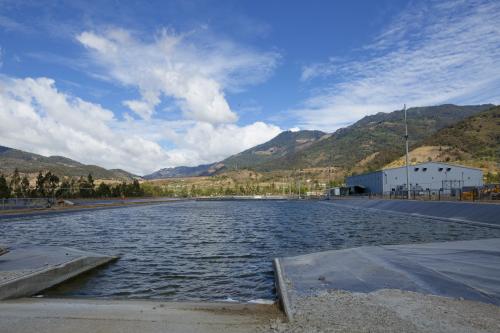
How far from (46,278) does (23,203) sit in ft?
171

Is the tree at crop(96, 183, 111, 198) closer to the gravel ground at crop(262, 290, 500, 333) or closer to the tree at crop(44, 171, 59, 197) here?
the tree at crop(44, 171, 59, 197)

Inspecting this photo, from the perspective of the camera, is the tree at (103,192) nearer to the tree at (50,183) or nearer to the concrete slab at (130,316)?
the tree at (50,183)

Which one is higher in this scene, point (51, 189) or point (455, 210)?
point (51, 189)

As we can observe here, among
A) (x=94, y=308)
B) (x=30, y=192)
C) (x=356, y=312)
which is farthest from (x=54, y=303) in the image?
(x=30, y=192)

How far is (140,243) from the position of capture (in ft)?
89.2

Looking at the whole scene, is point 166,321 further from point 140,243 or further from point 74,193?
point 74,193

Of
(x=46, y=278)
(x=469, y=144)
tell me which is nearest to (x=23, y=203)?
(x=46, y=278)

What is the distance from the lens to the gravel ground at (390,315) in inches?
301

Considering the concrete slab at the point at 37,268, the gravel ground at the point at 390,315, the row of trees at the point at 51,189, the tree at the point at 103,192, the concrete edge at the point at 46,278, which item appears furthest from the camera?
the tree at the point at 103,192

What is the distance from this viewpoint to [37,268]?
46.9ft

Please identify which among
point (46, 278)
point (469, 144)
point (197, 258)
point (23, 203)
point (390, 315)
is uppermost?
point (469, 144)

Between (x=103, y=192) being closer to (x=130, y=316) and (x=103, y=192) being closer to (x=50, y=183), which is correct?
(x=50, y=183)

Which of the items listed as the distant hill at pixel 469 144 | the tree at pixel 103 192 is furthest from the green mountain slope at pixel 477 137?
the tree at pixel 103 192

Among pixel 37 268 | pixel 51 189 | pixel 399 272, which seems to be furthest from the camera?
pixel 51 189
